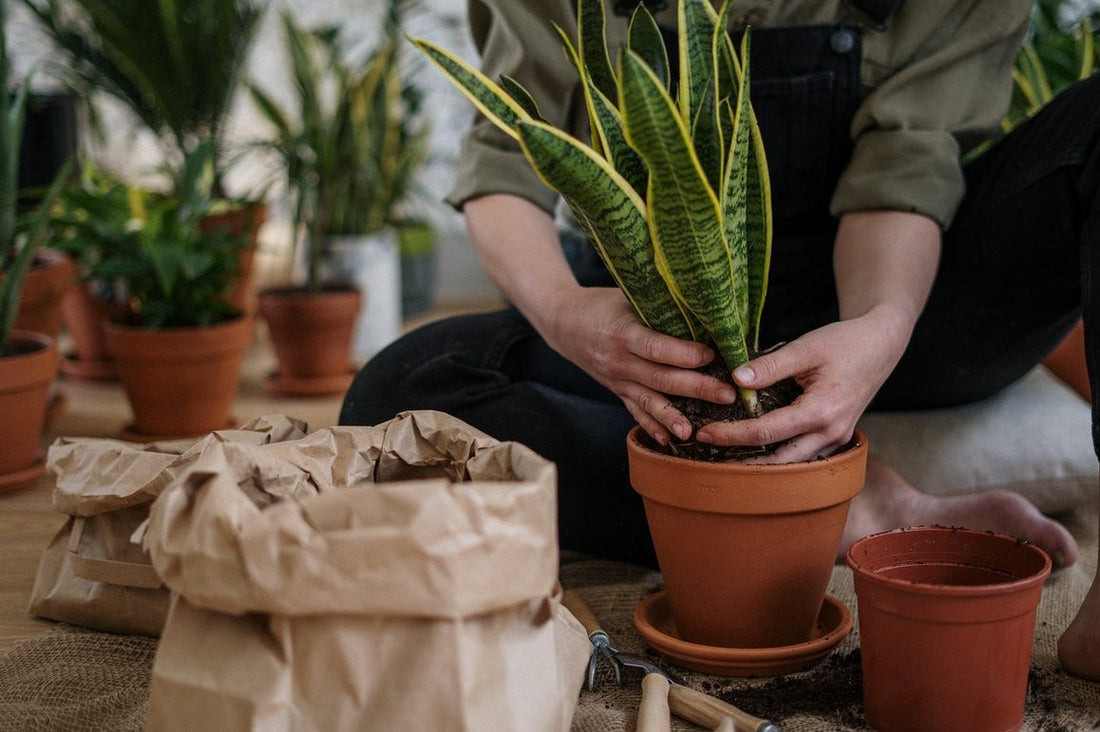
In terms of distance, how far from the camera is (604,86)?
44.8 inches

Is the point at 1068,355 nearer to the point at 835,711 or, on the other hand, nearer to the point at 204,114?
the point at 835,711

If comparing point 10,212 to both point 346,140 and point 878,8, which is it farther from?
point 878,8

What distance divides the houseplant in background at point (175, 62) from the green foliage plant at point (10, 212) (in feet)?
1.78

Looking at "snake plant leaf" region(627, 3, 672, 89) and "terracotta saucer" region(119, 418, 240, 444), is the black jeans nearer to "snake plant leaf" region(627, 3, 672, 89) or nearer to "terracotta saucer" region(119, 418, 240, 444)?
"snake plant leaf" region(627, 3, 672, 89)

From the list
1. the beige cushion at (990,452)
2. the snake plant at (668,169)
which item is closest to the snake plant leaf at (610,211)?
the snake plant at (668,169)

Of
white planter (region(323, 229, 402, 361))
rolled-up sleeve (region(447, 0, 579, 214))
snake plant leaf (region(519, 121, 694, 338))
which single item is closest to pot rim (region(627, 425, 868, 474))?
snake plant leaf (region(519, 121, 694, 338))

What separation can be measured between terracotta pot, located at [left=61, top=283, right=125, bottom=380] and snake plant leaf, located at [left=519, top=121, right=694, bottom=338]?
176 cm

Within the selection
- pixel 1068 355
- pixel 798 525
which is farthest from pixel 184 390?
pixel 1068 355

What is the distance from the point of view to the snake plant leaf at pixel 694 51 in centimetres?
104

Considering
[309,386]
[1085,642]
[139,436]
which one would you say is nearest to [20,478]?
[139,436]

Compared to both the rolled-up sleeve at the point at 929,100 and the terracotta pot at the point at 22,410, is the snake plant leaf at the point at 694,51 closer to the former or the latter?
the rolled-up sleeve at the point at 929,100

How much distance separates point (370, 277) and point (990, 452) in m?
1.73

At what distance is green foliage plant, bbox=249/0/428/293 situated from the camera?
2621mm

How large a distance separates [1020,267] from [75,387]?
1997 mm
